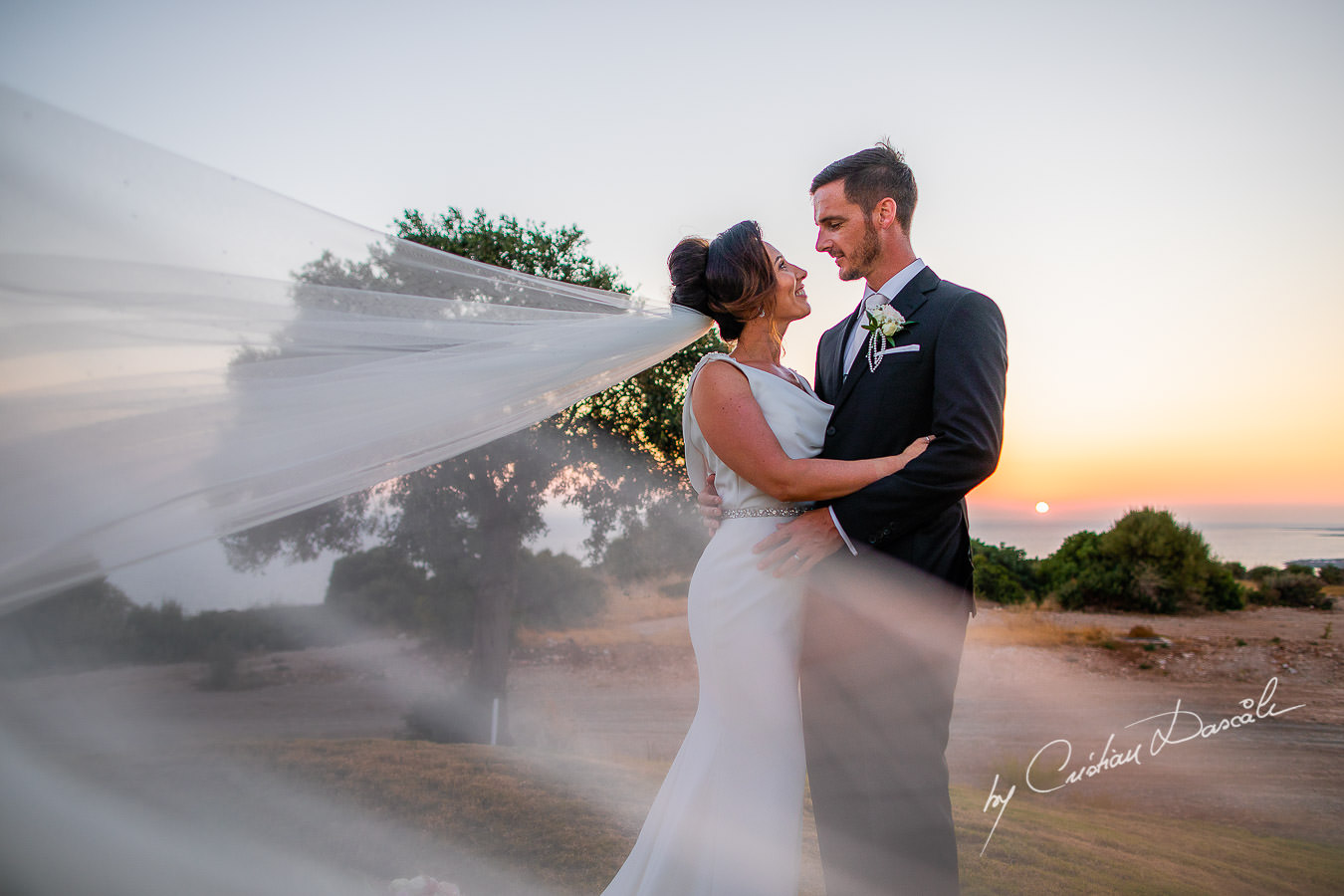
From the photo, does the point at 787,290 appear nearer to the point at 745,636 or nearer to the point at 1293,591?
the point at 745,636

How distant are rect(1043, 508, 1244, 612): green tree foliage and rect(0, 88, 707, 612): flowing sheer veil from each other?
1324 centimetres

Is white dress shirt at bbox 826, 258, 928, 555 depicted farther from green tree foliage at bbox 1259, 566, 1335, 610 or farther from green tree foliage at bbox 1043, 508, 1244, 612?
green tree foliage at bbox 1259, 566, 1335, 610

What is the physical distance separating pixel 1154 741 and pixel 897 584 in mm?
8404

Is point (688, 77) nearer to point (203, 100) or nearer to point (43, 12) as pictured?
point (203, 100)

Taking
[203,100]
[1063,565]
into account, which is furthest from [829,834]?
[1063,565]

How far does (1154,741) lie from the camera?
842cm

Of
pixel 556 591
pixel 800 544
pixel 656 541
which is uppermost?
pixel 800 544

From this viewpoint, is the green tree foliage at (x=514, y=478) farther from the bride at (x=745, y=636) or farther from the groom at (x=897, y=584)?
the groom at (x=897, y=584)

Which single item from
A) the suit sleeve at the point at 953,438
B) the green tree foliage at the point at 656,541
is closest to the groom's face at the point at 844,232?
the suit sleeve at the point at 953,438

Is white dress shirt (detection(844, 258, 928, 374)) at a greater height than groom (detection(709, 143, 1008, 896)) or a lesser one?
greater

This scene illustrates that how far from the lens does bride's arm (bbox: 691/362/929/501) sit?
2.30 meters

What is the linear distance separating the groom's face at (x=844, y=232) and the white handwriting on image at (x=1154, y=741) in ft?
22.0

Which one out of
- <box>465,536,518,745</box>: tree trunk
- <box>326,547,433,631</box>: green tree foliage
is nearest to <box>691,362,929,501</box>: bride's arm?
<box>465,536,518,745</box>: tree trunk

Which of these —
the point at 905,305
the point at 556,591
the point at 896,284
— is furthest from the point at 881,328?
the point at 556,591
